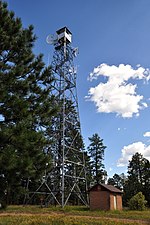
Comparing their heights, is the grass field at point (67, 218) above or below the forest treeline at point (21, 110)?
below

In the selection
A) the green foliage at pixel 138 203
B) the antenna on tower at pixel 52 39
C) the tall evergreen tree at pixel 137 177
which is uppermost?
the antenna on tower at pixel 52 39

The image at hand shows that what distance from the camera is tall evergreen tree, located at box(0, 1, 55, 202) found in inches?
218

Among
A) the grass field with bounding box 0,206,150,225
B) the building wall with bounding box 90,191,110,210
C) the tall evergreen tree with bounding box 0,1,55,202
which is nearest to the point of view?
the tall evergreen tree with bounding box 0,1,55,202

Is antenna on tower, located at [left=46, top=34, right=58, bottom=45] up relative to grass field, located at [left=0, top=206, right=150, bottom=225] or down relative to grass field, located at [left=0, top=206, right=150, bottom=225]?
up

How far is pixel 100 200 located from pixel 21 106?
53.0 feet

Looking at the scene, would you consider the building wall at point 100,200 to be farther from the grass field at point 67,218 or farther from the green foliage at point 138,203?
the grass field at point 67,218

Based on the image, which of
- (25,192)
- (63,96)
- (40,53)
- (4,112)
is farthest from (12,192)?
(63,96)

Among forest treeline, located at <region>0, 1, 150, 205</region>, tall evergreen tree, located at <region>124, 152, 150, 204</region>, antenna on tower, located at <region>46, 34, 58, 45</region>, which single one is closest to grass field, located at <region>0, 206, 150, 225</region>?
forest treeline, located at <region>0, 1, 150, 205</region>

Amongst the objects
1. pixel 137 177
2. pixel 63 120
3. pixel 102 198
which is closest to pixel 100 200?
pixel 102 198

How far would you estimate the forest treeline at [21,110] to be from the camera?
5.56m

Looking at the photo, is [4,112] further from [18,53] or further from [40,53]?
[40,53]

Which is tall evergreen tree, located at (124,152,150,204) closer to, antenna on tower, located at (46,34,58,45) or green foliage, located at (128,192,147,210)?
green foliage, located at (128,192,147,210)

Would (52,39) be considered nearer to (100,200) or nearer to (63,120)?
(63,120)

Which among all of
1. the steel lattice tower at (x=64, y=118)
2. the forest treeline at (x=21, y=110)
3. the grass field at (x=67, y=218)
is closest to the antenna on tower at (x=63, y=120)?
the steel lattice tower at (x=64, y=118)
